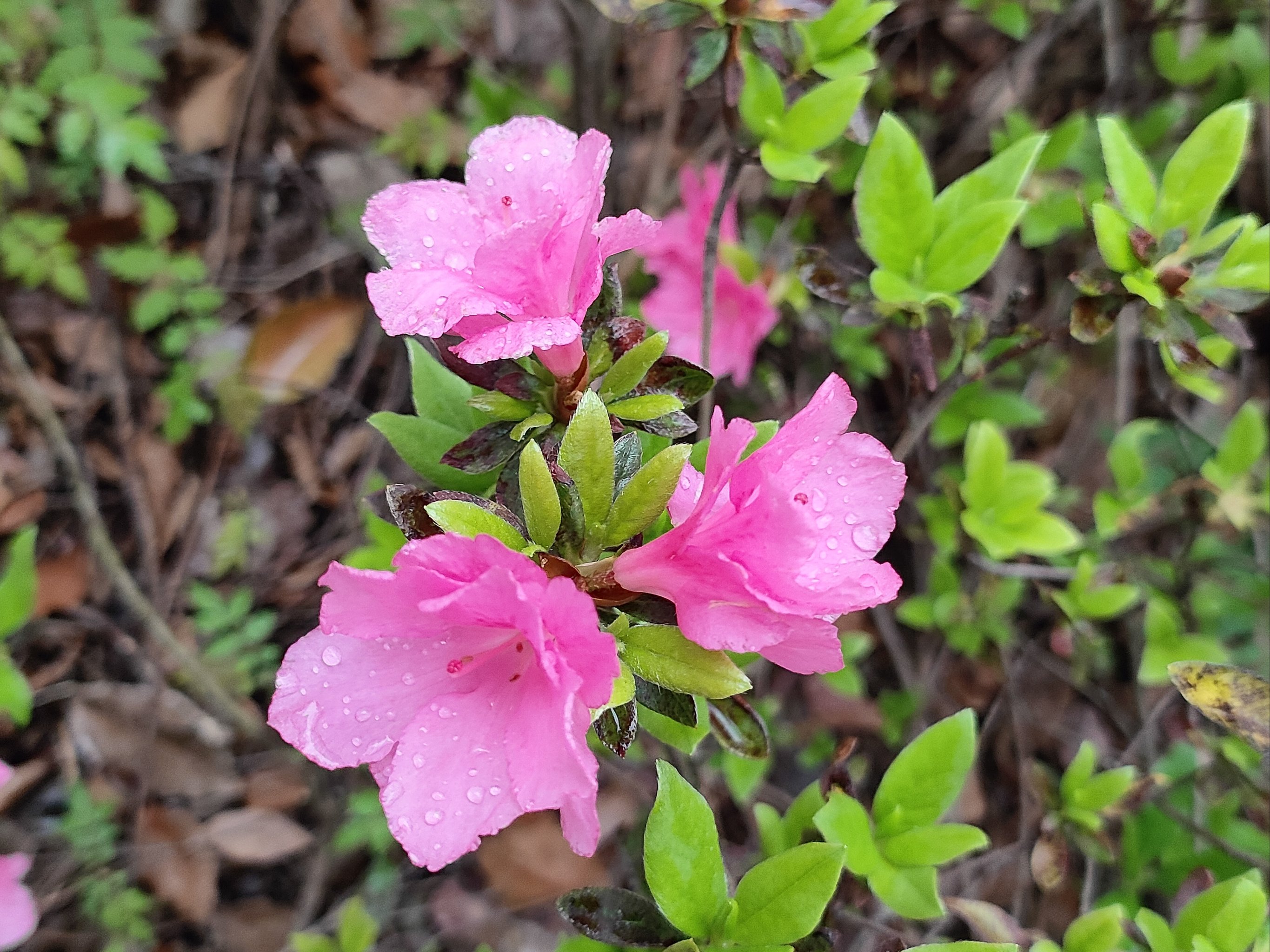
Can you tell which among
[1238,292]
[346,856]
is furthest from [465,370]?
[346,856]

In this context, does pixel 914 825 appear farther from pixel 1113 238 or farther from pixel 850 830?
pixel 1113 238

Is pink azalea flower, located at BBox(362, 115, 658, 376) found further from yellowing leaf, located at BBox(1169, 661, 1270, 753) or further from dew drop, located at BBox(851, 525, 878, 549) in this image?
yellowing leaf, located at BBox(1169, 661, 1270, 753)

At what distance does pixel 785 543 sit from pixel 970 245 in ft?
2.34

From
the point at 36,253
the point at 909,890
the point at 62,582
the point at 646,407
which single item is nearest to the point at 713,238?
the point at 646,407

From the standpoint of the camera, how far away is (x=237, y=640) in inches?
83.7

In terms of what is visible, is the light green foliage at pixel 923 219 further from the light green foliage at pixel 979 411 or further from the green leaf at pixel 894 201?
the light green foliage at pixel 979 411

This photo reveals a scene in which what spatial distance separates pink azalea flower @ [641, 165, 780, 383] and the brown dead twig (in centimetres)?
123

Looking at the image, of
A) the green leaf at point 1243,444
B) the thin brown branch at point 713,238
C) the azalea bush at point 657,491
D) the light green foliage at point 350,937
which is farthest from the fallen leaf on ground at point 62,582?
the green leaf at point 1243,444

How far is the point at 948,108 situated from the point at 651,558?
2124 millimetres

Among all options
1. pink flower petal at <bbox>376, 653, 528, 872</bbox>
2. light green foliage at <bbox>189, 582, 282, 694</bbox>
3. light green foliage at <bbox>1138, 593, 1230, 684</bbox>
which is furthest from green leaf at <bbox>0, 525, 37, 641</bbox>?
light green foliage at <bbox>1138, 593, 1230, 684</bbox>

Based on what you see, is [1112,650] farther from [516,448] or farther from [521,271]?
[521,271]

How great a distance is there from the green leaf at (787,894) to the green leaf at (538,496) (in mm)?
461

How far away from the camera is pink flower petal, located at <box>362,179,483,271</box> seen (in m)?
0.94

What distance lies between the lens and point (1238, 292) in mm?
1235
